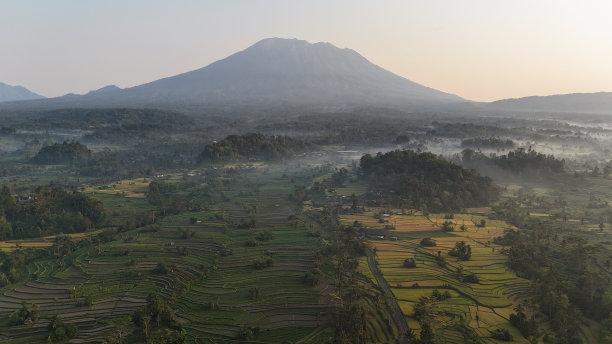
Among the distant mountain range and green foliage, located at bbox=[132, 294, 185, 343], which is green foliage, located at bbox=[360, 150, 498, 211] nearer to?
green foliage, located at bbox=[132, 294, 185, 343]

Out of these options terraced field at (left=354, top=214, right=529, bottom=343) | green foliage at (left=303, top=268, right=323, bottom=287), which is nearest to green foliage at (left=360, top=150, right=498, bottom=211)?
terraced field at (left=354, top=214, right=529, bottom=343)

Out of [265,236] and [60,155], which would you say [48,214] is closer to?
[265,236]

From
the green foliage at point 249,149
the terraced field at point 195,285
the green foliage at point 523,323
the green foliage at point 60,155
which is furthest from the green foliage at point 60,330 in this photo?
the green foliage at point 60,155

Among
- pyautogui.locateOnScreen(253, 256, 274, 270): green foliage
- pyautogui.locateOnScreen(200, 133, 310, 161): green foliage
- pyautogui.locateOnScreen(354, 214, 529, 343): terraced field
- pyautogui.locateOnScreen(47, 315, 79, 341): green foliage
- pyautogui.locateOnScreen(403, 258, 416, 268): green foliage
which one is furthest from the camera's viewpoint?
pyautogui.locateOnScreen(200, 133, 310, 161): green foliage

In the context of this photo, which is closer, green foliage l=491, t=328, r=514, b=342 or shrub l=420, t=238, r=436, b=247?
green foliage l=491, t=328, r=514, b=342

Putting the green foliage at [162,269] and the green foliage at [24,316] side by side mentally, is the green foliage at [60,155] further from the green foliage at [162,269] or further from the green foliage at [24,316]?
the green foliage at [24,316]

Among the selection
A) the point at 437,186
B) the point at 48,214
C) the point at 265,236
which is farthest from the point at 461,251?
the point at 48,214
